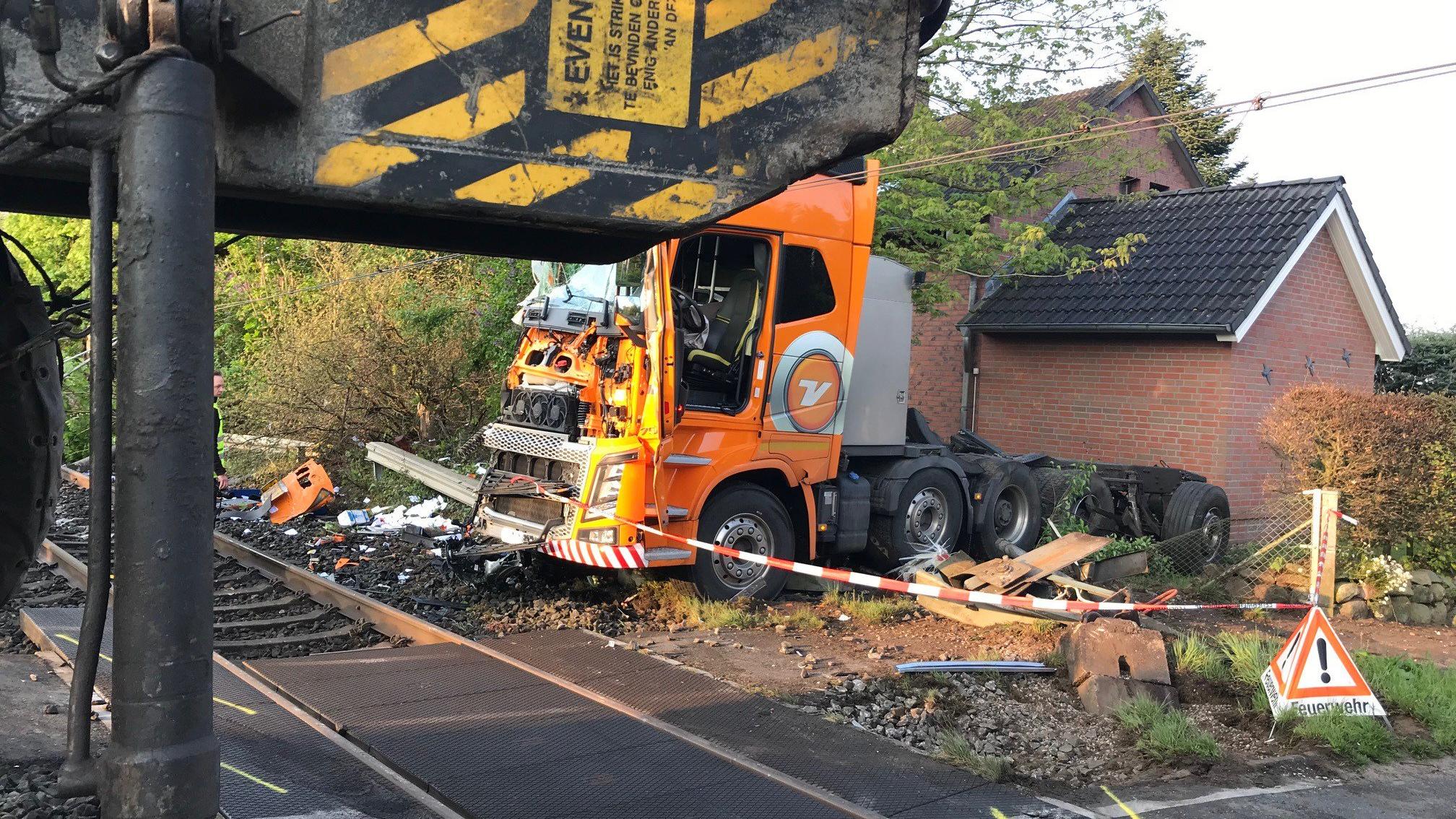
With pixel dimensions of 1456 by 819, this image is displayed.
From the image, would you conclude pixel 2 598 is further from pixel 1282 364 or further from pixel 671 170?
pixel 1282 364

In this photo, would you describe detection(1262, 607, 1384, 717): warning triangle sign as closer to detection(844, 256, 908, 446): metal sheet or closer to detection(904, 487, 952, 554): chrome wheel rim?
detection(904, 487, 952, 554): chrome wheel rim

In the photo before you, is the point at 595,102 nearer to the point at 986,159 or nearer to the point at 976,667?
the point at 976,667

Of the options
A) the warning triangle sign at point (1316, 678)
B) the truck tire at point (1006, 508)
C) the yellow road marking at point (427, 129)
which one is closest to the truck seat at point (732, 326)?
the truck tire at point (1006, 508)

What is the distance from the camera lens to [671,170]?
2375mm

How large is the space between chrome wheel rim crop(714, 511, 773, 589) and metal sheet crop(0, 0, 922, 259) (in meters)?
6.76

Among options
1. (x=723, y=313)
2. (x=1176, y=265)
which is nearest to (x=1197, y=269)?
(x=1176, y=265)

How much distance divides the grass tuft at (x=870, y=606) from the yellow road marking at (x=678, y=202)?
7.10m

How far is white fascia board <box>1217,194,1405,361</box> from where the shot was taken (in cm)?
1546

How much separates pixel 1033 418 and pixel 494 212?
53.3ft

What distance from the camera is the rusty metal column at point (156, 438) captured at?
1.84 metres

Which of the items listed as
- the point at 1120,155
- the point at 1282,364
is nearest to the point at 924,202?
the point at 1120,155

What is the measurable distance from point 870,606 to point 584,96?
740 centimetres

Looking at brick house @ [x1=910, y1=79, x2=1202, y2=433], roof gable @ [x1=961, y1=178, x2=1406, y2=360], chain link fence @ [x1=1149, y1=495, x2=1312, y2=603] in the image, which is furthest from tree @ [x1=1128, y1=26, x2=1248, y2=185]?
chain link fence @ [x1=1149, y1=495, x2=1312, y2=603]

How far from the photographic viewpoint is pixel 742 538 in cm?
935
